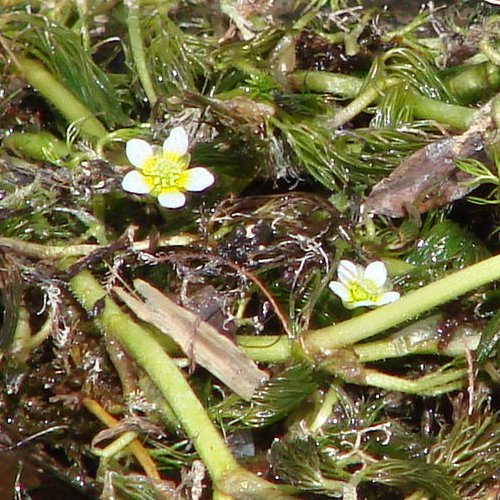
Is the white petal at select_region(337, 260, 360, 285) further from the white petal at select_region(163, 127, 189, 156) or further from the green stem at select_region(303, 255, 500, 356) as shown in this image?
the white petal at select_region(163, 127, 189, 156)

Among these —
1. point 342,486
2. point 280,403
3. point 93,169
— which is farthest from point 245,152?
point 342,486

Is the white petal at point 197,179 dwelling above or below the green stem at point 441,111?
above

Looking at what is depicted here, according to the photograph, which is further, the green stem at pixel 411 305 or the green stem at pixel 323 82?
the green stem at pixel 323 82

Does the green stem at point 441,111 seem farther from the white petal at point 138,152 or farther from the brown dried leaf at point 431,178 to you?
the white petal at point 138,152

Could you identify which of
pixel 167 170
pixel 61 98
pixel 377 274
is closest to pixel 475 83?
pixel 377 274

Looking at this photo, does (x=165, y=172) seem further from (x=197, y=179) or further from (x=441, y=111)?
(x=441, y=111)

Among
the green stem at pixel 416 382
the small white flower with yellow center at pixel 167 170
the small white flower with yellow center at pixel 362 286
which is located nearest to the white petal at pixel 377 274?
the small white flower with yellow center at pixel 362 286

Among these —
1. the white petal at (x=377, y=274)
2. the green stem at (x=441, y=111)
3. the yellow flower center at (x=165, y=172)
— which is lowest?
the white petal at (x=377, y=274)
